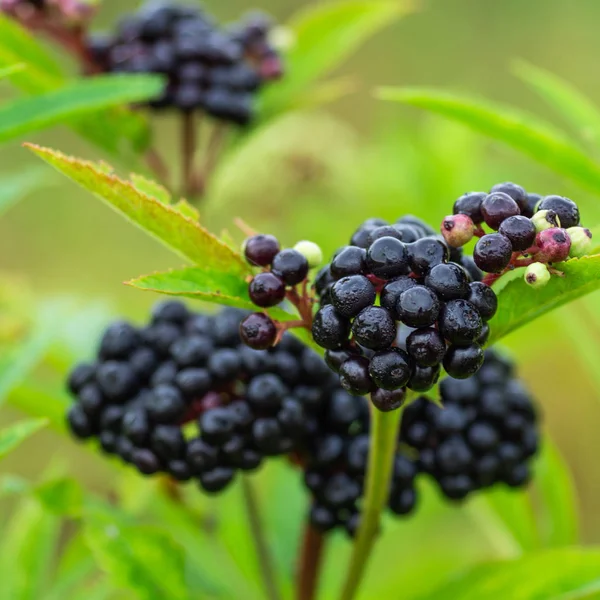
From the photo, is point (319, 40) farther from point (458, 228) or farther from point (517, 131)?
point (458, 228)

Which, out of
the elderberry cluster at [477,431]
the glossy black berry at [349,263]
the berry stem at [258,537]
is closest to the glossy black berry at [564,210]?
the glossy black berry at [349,263]

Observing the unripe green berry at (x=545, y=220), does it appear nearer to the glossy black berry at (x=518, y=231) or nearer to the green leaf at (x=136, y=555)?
the glossy black berry at (x=518, y=231)

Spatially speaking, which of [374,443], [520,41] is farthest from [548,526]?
[520,41]

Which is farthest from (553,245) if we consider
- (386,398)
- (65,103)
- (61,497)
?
(61,497)

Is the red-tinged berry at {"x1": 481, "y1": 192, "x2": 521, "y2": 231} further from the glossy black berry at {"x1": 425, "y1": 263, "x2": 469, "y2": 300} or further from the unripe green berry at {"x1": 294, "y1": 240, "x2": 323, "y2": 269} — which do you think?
the unripe green berry at {"x1": 294, "y1": 240, "x2": 323, "y2": 269}

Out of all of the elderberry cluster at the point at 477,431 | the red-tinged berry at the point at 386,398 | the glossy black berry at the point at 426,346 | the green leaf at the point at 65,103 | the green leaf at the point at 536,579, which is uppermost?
the green leaf at the point at 65,103
